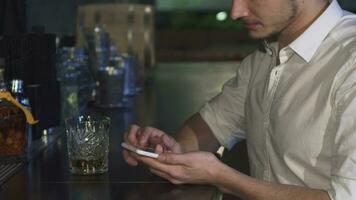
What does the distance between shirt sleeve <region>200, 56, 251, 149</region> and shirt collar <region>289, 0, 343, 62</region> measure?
28 centimetres

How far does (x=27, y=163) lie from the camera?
4.59 ft

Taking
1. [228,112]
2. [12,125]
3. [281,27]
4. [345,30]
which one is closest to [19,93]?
[12,125]

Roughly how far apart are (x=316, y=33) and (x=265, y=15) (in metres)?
0.09

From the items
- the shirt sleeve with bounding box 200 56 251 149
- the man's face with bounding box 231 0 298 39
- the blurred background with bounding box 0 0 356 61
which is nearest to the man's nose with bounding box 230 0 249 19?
the man's face with bounding box 231 0 298 39

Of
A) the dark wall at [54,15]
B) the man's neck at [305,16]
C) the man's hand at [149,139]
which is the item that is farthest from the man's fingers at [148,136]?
the dark wall at [54,15]

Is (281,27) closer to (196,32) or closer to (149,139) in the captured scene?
(149,139)

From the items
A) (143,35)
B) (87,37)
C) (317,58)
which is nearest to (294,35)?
(317,58)

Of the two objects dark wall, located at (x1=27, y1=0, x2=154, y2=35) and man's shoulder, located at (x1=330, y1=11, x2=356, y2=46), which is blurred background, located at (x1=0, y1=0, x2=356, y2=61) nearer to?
dark wall, located at (x1=27, y1=0, x2=154, y2=35)

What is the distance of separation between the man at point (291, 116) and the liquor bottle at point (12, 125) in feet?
0.64

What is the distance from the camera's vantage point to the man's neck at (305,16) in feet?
4.29

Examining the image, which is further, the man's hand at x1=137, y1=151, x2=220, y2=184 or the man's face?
the man's face

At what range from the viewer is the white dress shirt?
1.11m

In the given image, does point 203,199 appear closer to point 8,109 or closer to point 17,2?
point 8,109

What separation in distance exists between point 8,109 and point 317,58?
0.56 meters
